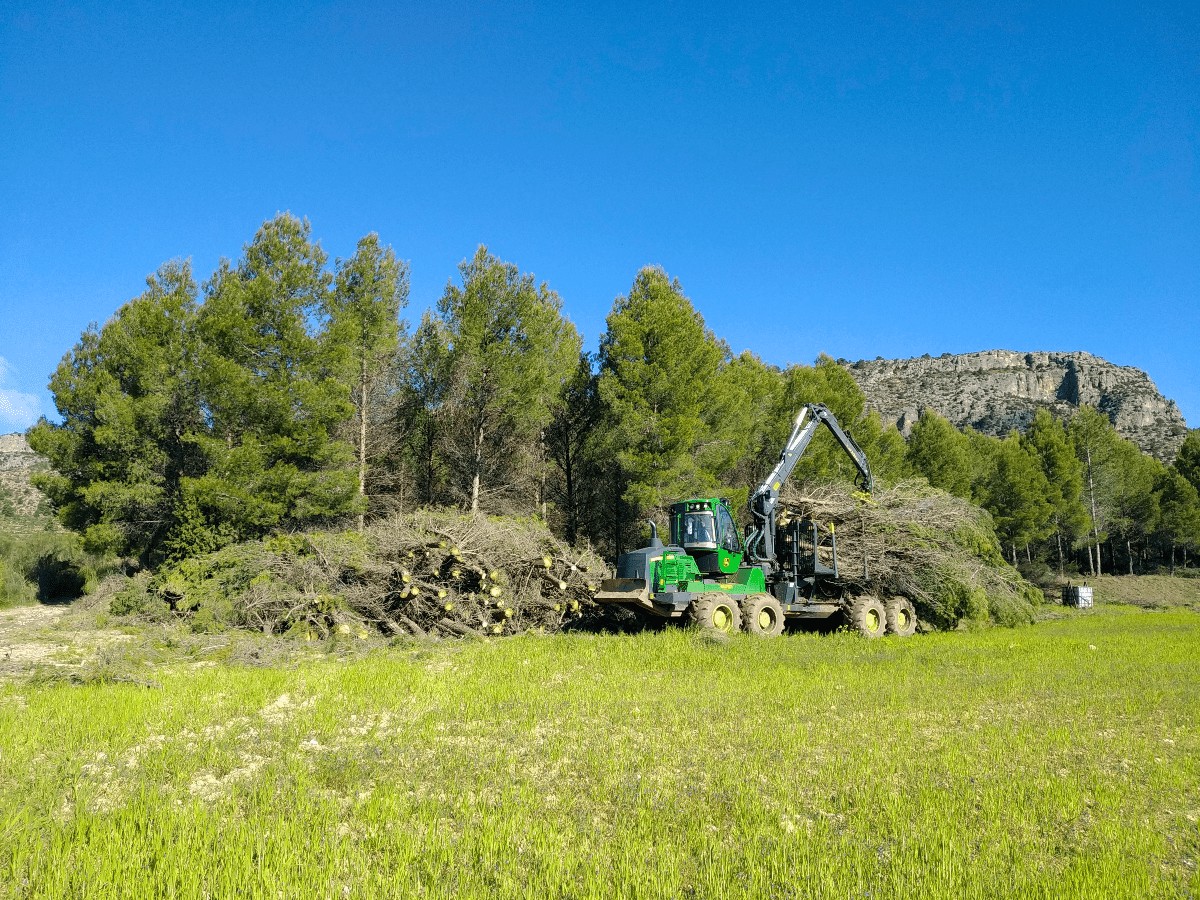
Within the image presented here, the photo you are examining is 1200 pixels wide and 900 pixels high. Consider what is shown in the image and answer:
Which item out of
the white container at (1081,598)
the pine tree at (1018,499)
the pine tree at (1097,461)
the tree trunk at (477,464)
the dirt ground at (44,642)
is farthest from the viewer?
the pine tree at (1097,461)

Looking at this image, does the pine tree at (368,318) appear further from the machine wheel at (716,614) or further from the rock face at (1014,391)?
the rock face at (1014,391)

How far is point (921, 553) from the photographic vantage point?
17.5 m

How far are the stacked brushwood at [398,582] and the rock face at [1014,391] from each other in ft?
259

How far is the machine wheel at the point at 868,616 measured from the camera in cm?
1619

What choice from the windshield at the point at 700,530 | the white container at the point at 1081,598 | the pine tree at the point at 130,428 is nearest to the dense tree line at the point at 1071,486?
the white container at the point at 1081,598

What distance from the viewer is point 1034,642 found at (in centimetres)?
1413

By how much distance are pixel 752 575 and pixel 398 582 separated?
7.76m

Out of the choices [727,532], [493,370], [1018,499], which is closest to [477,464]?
[493,370]

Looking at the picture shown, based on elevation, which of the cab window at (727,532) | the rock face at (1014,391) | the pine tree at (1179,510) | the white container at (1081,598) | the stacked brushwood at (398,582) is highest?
the rock face at (1014,391)

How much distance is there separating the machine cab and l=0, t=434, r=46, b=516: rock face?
135 ft

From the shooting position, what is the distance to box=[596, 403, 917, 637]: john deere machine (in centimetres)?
1491

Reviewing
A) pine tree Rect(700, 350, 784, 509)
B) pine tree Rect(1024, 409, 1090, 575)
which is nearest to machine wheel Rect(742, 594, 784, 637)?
pine tree Rect(700, 350, 784, 509)

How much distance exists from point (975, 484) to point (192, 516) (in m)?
41.5

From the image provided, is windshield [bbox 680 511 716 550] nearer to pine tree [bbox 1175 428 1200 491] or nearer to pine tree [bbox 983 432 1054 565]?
pine tree [bbox 983 432 1054 565]
